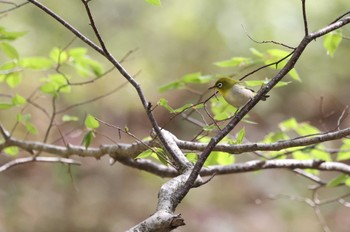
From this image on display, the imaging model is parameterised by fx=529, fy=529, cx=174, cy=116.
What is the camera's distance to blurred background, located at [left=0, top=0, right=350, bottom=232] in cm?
414

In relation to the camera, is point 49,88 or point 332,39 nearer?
point 332,39

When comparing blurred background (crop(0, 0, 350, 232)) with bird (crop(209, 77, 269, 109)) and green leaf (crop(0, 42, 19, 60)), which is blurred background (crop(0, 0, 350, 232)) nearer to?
green leaf (crop(0, 42, 19, 60))

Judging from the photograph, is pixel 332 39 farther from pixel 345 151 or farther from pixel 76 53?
pixel 76 53

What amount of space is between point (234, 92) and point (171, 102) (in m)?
3.77

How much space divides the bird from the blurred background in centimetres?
285

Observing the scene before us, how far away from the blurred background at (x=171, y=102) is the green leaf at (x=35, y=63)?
238cm

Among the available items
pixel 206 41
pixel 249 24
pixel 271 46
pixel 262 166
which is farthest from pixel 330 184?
pixel 206 41

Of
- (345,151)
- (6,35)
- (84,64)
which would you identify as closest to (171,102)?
(84,64)

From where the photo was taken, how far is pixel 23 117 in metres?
1.41

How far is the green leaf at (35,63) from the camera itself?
4.66ft

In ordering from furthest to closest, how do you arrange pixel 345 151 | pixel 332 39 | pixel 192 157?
pixel 345 151 → pixel 332 39 → pixel 192 157

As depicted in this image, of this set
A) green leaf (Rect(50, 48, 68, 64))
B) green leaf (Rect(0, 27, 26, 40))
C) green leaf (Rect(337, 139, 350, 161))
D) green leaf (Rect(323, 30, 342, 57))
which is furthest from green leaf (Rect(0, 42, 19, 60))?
green leaf (Rect(337, 139, 350, 161))

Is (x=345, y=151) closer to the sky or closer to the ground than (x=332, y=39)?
closer to the ground

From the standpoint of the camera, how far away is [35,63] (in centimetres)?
145
